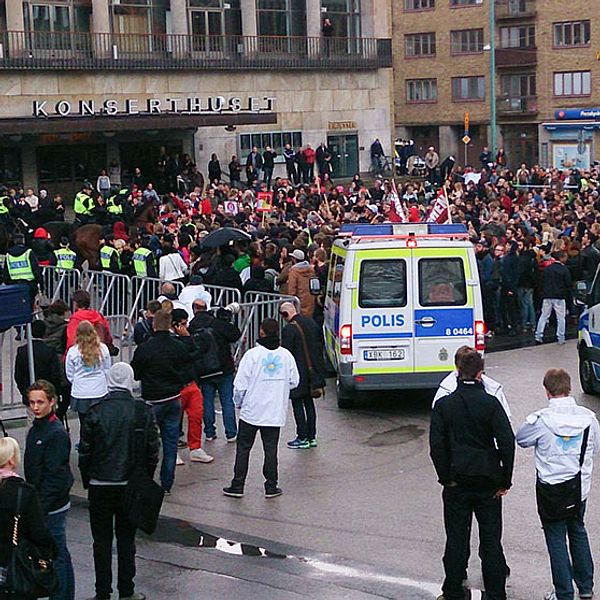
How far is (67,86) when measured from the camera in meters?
42.8

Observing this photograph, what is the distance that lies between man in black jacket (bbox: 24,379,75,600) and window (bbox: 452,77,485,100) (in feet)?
213

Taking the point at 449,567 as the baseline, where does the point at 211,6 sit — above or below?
above

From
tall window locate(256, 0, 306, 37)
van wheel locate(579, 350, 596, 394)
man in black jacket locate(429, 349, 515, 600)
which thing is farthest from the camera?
tall window locate(256, 0, 306, 37)

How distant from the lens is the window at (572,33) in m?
66.6

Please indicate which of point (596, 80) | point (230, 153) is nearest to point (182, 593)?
point (230, 153)

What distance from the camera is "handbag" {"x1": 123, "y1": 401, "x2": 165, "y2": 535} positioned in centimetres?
904

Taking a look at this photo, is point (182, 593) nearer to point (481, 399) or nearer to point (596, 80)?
point (481, 399)

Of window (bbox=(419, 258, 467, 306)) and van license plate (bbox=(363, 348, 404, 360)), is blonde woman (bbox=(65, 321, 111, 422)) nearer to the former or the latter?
van license plate (bbox=(363, 348, 404, 360))

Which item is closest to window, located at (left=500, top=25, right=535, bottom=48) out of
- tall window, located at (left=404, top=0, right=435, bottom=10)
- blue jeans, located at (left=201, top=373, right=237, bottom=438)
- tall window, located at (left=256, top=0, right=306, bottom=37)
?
tall window, located at (left=404, top=0, right=435, bottom=10)

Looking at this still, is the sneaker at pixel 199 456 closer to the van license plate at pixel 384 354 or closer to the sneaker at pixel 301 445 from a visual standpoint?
the sneaker at pixel 301 445

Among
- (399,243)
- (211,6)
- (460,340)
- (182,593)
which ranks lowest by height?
(182,593)

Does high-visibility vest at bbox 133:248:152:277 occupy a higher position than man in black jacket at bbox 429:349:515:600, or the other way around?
high-visibility vest at bbox 133:248:152:277

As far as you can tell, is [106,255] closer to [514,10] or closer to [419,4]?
[514,10]

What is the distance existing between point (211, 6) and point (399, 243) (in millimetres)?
35303
